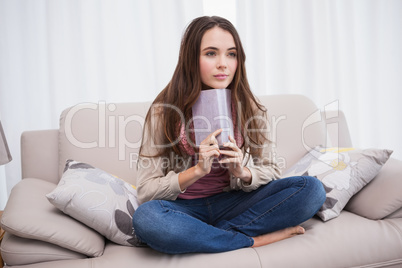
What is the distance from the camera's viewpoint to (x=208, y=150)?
1253 millimetres

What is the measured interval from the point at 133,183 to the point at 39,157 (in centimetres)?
44

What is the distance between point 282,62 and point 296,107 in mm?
A: 886

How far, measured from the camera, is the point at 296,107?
76.0 inches

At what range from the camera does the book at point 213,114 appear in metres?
1.17

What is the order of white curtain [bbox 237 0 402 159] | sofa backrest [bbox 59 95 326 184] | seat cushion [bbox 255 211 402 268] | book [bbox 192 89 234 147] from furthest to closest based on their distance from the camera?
white curtain [bbox 237 0 402 159], sofa backrest [bbox 59 95 326 184], seat cushion [bbox 255 211 402 268], book [bbox 192 89 234 147]

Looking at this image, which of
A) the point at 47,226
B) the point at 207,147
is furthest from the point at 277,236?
the point at 47,226

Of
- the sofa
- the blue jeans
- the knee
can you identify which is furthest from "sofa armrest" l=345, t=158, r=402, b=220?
the knee

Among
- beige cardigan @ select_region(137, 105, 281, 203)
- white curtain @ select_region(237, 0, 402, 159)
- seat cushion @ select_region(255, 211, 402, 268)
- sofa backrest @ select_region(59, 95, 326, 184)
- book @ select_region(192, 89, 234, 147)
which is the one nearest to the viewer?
book @ select_region(192, 89, 234, 147)

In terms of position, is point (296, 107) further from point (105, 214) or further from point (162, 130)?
point (105, 214)

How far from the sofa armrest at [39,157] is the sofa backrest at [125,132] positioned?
0.17 feet

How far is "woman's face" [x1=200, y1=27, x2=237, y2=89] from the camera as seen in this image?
4.68ft

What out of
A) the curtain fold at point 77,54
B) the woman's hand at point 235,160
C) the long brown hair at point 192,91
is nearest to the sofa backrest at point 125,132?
the long brown hair at point 192,91

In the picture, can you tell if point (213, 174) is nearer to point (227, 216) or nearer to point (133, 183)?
point (227, 216)

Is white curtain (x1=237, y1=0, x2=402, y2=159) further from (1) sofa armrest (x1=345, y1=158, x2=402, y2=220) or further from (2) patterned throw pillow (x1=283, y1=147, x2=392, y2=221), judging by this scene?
(1) sofa armrest (x1=345, y1=158, x2=402, y2=220)
